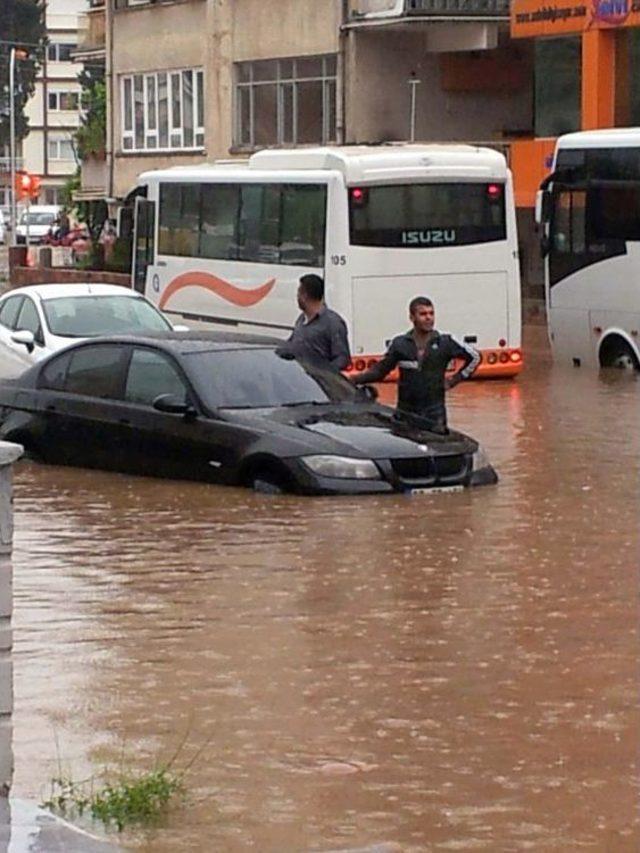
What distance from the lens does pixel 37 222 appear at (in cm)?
9388

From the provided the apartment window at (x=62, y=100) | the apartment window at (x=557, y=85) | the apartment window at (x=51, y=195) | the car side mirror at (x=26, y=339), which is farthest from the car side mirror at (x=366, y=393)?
the apartment window at (x=62, y=100)

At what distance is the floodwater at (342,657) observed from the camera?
7.98m

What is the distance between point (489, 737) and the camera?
9117 millimetres

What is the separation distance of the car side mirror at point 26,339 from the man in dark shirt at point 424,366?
266 inches

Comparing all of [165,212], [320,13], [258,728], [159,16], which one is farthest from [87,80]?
[258,728]

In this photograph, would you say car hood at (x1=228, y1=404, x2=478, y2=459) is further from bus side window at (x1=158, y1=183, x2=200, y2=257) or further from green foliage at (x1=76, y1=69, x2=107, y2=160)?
green foliage at (x1=76, y1=69, x2=107, y2=160)

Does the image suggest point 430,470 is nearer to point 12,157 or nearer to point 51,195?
point 12,157

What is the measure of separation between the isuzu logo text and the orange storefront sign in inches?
441

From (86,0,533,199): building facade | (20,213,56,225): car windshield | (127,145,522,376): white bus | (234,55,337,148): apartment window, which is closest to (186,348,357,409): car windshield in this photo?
(127,145,522,376): white bus

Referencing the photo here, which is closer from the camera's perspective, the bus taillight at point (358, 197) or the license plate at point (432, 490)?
the license plate at point (432, 490)

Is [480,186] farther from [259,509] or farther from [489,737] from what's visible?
[489,737]

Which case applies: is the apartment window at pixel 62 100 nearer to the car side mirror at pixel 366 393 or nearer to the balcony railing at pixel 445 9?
the balcony railing at pixel 445 9

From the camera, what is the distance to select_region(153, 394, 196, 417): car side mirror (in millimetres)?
17078

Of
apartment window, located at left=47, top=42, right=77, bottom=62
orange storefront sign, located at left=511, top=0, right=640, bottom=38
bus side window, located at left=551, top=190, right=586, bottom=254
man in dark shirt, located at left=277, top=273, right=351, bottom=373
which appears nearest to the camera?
man in dark shirt, located at left=277, top=273, right=351, bottom=373
